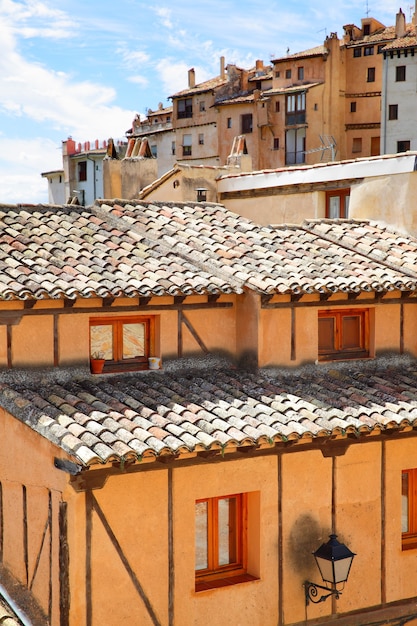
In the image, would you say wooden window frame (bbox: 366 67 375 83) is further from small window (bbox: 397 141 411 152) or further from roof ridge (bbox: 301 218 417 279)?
roof ridge (bbox: 301 218 417 279)

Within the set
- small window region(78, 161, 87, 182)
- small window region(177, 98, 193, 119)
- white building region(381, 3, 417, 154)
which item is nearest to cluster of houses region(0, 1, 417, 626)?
white building region(381, 3, 417, 154)

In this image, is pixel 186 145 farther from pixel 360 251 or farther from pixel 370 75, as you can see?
pixel 360 251

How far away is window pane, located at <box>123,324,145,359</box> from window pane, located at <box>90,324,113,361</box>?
0.23 m

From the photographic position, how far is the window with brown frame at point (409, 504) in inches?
485

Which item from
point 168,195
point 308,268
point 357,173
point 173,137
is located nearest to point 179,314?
point 308,268

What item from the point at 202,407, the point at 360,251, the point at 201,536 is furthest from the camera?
the point at 360,251

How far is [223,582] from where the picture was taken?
10930 millimetres

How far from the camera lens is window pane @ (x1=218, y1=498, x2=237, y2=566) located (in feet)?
36.5

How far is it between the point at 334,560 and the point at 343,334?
12.5 ft

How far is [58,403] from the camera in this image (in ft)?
33.4

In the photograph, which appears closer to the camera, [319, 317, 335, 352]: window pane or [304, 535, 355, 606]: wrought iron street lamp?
[304, 535, 355, 606]: wrought iron street lamp

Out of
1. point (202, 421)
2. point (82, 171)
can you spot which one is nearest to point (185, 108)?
point (82, 171)

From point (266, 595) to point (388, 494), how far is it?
2311 mm

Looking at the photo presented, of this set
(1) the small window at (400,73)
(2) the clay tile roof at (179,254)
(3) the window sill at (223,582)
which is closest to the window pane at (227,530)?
(3) the window sill at (223,582)
